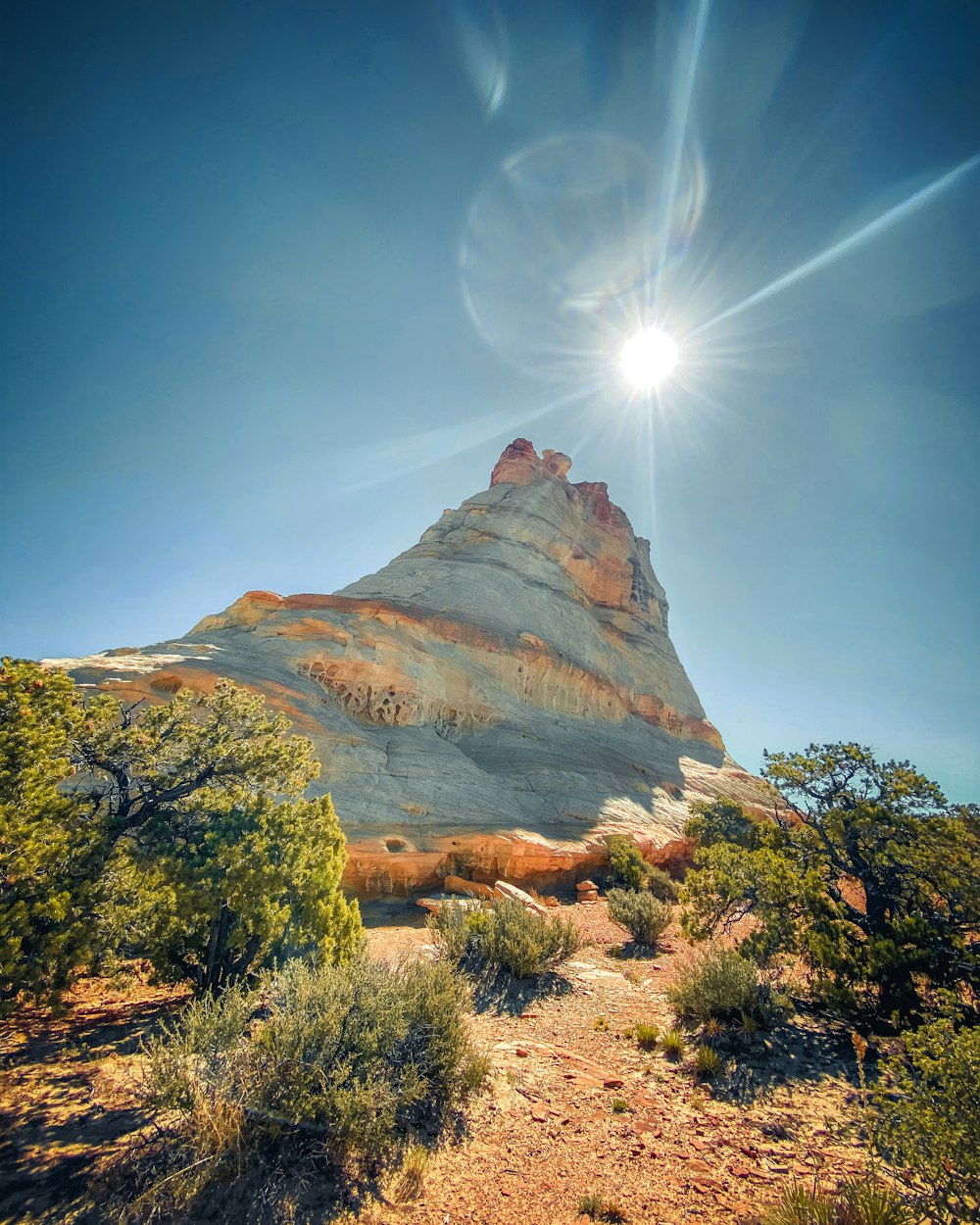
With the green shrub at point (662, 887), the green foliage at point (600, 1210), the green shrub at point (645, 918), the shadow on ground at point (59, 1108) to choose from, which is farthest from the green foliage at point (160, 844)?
the green shrub at point (662, 887)

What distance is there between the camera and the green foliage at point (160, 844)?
5336 mm

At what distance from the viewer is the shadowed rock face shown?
17.8m

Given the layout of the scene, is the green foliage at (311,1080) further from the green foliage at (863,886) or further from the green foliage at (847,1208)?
the green foliage at (863,886)

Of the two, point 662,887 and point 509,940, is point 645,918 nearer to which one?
point 509,940

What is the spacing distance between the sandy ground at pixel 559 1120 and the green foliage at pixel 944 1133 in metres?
0.71

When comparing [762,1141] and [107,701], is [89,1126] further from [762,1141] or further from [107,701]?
[762,1141]

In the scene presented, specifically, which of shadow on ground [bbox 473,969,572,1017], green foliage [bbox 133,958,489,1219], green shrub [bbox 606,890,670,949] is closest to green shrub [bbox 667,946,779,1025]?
shadow on ground [bbox 473,969,572,1017]

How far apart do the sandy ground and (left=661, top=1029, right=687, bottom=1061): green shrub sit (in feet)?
Answer: 0.53

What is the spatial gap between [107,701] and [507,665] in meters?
25.4

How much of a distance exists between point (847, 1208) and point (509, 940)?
6567mm

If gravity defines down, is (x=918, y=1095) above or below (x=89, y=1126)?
above

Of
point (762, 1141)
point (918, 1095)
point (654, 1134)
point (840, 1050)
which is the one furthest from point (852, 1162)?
point (840, 1050)

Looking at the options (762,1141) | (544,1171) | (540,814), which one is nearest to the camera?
(544,1171)

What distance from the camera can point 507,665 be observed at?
32.1 metres
